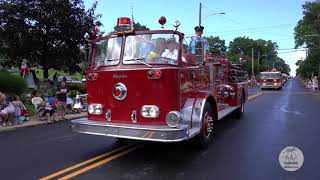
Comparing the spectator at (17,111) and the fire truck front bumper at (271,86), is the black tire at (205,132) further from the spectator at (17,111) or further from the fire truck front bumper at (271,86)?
the fire truck front bumper at (271,86)

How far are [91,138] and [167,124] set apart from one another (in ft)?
12.1

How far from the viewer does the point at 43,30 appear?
2853cm

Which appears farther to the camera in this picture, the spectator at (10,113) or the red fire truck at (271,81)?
the red fire truck at (271,81)

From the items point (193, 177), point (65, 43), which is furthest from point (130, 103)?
point (65, 43)

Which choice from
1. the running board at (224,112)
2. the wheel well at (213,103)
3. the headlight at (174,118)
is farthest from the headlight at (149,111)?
the running board at (224,112)

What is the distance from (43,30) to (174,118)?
22.3m

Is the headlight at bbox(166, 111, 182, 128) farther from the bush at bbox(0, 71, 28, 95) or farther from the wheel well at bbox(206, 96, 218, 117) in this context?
the bush at bbox(0, 71, 28, 95)

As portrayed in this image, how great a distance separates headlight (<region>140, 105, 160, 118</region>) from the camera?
8.37 meters

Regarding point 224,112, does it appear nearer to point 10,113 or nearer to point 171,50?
point 171,50

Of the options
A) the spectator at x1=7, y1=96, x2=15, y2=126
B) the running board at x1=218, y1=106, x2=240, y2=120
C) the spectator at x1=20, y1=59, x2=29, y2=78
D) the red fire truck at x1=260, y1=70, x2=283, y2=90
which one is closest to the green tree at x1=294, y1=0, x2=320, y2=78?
the red fire truck at x1=260, y1=70, x2=283, y2=90

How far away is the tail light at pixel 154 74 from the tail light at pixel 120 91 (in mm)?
601

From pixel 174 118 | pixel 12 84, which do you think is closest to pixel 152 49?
pixel 174 118

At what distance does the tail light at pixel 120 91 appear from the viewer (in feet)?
28.4

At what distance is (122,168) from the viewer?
26.1ft
